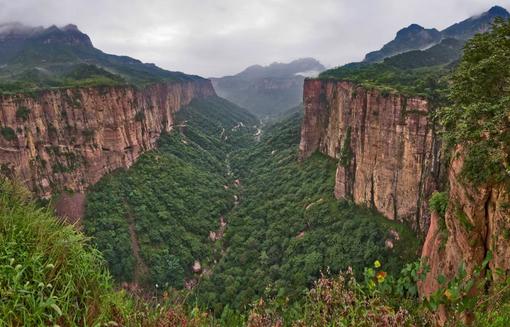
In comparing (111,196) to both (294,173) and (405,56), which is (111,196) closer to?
(294,173)

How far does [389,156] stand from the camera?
1435 inches

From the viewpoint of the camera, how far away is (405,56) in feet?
271

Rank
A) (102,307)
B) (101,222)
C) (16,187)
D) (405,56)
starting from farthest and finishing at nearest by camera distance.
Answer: (405,56)
(101,222)
(16,187)
(102,307)

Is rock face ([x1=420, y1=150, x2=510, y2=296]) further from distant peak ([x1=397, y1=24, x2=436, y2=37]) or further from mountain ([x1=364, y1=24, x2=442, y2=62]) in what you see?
distant peak ([x1=397, y1=24, x2=436, y2=37])

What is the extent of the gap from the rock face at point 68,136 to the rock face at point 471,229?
38.6m

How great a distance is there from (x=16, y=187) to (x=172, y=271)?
3773 centimetres

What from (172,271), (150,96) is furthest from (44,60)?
(172,271)

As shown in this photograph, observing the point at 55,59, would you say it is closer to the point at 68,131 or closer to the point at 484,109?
the point at 68,131

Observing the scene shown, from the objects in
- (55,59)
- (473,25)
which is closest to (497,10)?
(473,25)

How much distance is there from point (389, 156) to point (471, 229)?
2389 cm

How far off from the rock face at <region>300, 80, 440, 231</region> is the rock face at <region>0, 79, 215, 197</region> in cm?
3571

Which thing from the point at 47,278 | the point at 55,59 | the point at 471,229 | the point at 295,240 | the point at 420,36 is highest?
the point at 420,36

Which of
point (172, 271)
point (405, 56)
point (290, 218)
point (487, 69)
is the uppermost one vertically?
point (405, 56)

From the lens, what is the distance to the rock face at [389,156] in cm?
3211
